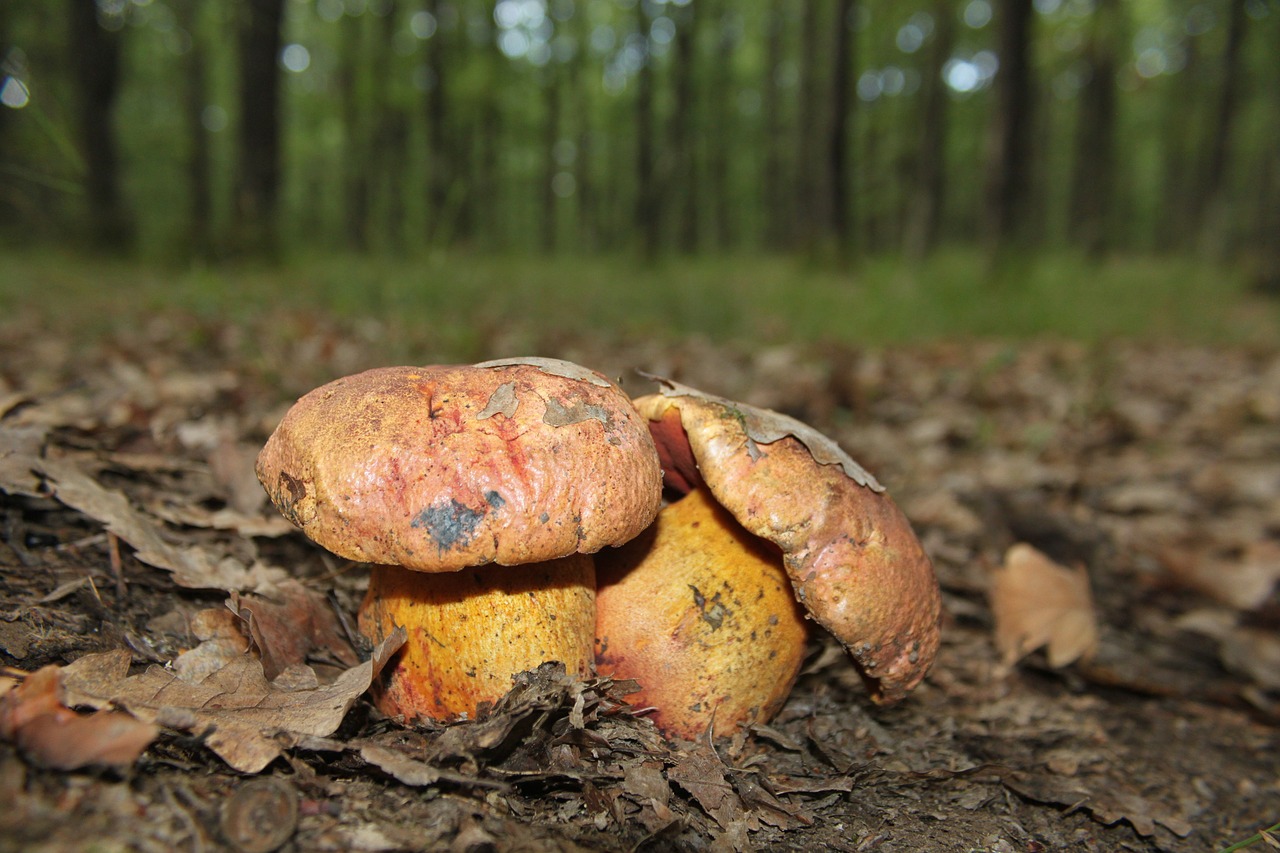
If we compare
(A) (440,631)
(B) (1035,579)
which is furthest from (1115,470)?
(A) (440,631)

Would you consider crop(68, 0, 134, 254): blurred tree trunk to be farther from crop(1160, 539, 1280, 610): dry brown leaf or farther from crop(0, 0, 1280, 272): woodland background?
crop(1160, 539, 1280, 610): dry brown leaf

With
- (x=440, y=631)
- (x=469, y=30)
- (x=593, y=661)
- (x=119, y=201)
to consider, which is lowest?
(x=593, y=661)

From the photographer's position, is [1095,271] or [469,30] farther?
[469,30]

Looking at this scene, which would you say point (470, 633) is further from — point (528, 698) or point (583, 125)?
point (583, 125)

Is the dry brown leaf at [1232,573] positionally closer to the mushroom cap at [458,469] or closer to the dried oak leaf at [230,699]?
the mushroom cap at [458,469]

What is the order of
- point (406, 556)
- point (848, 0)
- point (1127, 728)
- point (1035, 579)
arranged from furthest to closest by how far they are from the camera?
point (848, 0) → point (1035, 579) → point (1127, 728) → point (406, 556)

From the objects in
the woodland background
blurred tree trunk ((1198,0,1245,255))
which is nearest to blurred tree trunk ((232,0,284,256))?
the woodland background

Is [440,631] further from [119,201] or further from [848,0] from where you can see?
[119,201]
